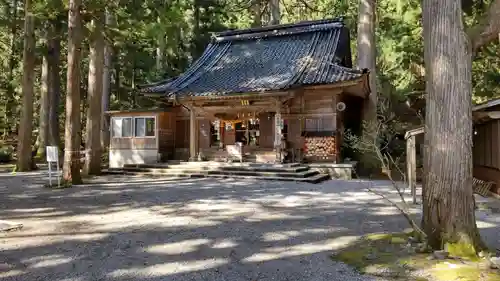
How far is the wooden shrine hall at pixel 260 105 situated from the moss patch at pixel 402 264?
9.40 metres

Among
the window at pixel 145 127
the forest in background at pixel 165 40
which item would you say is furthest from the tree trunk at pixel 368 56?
the window at pixel 145 127

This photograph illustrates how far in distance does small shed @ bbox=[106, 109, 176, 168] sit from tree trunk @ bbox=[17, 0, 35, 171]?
3.31 metres

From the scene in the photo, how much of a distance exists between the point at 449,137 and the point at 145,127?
14.5m

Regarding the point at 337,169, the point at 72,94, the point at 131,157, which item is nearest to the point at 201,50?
the point at 131,157

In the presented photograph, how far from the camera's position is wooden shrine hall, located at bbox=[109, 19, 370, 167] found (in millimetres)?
14766

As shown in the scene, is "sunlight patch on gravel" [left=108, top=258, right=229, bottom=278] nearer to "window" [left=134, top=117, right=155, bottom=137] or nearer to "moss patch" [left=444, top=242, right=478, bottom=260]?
"moss patch" [left=444, top=242, right=478, bottom=260]

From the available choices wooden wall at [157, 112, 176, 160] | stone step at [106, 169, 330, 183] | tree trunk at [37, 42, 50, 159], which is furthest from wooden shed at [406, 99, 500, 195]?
tree trunk at [37, 42, 50, 159]

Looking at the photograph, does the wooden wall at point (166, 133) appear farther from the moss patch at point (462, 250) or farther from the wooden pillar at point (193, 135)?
the moss patch at point (462, 250)

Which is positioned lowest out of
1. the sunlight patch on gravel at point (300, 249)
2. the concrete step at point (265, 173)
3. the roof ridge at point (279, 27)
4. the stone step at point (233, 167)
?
the sunlight patch on gravel at point (300, 249)

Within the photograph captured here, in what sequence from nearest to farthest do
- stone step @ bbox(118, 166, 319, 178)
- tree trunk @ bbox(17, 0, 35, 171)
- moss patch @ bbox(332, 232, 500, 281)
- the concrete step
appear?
moss patch @ bbox(332, 232, 500, 281), the concrete step, stone step @ bbox(118, 166, 319, 178), tree trunk @ bbox(17, 0, 35, 171)

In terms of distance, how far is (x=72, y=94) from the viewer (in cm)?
1108

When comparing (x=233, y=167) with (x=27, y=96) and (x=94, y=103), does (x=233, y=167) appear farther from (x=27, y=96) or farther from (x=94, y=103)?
(x=27, y=96)

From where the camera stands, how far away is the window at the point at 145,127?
56.1 ft

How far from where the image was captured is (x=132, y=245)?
507 centimetres
